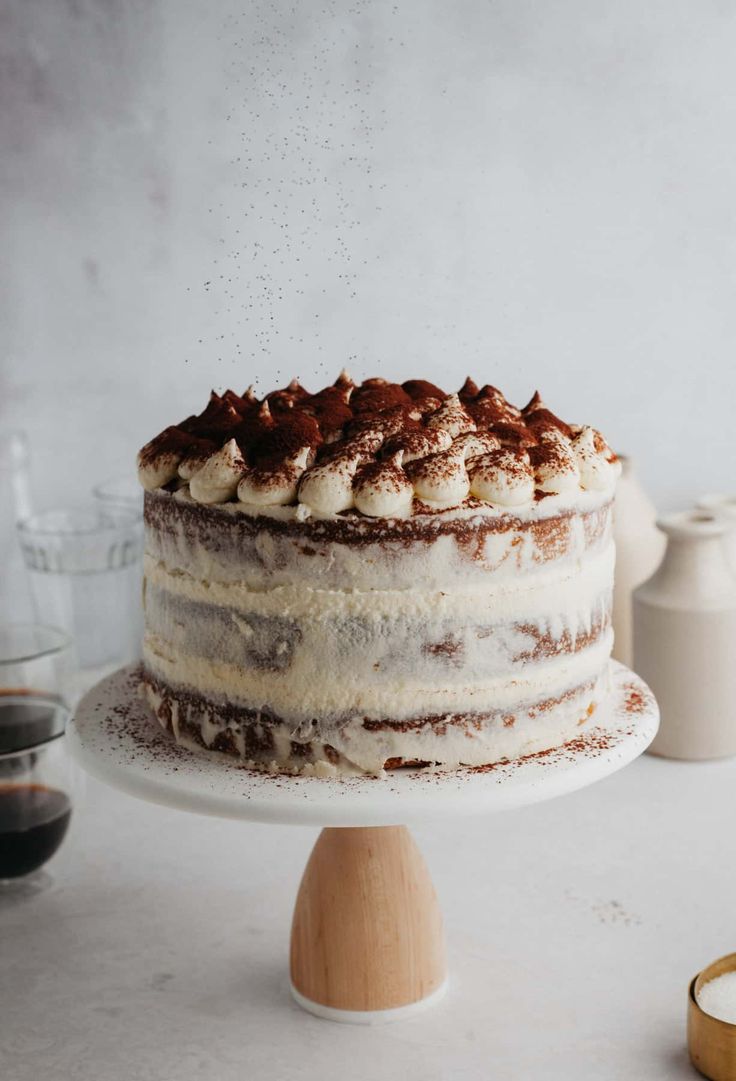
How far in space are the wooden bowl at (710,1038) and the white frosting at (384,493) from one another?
582 millimetres

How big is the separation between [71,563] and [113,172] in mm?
738

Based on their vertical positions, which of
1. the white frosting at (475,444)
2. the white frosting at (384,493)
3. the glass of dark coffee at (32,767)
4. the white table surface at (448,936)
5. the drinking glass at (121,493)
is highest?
the white frosting at (475,444)

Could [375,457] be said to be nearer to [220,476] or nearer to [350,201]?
[220,476]

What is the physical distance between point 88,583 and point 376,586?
1.27 meters

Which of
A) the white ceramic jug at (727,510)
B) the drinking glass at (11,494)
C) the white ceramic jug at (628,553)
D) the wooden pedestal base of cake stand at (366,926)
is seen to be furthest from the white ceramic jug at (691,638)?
the drinking glass at (11,494)

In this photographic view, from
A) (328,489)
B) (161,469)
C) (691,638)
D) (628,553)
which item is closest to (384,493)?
(328,489)

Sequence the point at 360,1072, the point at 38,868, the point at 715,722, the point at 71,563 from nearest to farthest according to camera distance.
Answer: the point at 360,1072
the point at 38,868
the point at 715,722
the point at 71,563

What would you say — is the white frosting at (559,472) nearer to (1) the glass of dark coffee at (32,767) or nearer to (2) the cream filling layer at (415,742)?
(2) the cream filling layer at (415,742)

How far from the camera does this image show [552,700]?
4.51 feet

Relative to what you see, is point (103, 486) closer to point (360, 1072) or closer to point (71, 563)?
point (71, 563)

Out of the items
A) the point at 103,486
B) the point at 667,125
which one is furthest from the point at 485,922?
the point at 667,125

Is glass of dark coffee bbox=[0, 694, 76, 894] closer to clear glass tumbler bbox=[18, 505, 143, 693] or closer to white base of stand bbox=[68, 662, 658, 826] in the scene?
white base of stand bbox=[68, 662, 658, 826]

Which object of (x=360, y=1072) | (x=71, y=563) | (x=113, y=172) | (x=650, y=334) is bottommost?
(x=360, y=1072)

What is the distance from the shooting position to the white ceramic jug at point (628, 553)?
2.35m
